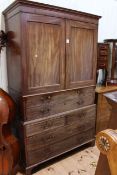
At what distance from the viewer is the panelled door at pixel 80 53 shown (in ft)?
6.18

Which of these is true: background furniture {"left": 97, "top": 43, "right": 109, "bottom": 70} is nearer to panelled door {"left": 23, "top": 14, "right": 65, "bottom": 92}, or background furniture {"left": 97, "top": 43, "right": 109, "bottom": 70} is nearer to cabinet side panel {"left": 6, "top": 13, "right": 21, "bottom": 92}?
panelled door {"left": 23, "top": 14, "right": 65, "bottom": 92}

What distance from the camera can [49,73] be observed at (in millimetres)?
1789

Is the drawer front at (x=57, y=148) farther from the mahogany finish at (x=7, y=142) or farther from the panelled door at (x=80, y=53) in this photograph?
the panelled door at (x=80, y=53)

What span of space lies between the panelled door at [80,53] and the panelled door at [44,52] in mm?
91

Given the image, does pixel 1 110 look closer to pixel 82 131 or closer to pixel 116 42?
pixel 82 131

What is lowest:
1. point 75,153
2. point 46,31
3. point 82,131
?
point 75,153

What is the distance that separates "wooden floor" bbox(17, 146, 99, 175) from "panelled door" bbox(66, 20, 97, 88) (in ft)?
3.06

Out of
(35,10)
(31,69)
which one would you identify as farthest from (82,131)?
(35,10)

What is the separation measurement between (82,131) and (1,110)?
3.79 feet

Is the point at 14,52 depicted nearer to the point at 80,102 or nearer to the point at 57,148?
the point at 80,102

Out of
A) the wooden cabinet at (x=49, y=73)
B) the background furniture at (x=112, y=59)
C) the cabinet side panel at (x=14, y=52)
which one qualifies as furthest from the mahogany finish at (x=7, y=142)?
the background furniture at (x=112, y=59)

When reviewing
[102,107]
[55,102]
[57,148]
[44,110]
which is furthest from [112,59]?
[57,148]

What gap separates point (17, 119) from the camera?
1.84 meters

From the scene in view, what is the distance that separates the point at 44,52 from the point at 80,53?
49cm
